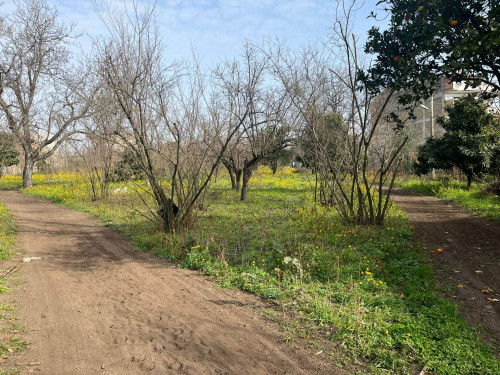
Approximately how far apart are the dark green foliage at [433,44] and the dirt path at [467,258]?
2.76 m

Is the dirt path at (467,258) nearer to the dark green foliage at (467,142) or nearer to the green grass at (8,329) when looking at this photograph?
the dark green foliage at (467,142)

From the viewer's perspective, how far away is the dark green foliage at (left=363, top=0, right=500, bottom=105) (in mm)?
5211

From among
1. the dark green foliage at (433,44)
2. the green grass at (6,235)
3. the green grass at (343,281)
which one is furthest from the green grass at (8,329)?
the dark green foliage at (433,44)

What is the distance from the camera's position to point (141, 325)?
3.79 meters

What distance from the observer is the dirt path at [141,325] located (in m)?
3.09

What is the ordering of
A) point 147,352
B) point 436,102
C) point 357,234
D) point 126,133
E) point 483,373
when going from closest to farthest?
1. point 483,373
2. point 147,352
3. point 357,234
4. point 126,133
5. point 436,102

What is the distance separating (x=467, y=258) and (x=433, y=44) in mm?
3497

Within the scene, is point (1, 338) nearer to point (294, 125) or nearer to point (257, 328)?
point (257, 328)

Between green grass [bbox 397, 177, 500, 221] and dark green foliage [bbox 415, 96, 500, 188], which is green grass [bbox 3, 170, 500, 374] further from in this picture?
dark green foliage [bbox 415, 96, 500, 188]

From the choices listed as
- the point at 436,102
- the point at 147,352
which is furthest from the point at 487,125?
the point at 436,102

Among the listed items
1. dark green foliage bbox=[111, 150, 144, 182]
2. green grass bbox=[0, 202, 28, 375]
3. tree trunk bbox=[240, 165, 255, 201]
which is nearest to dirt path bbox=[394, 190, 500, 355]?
green grass bbox=[0, 202, 28, 375]

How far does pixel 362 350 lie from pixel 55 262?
5.16 meters

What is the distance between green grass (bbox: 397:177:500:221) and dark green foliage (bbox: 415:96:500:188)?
75 cm

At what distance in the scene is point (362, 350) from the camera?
3320 mm
